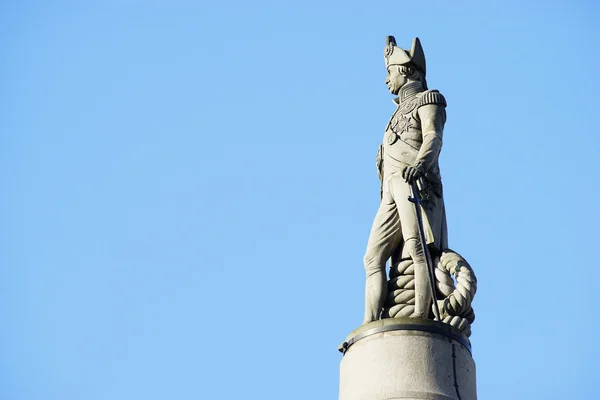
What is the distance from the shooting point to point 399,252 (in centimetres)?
1470

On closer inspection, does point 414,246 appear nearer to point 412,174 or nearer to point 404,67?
point 412,174

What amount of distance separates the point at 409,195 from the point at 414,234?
1.73ft

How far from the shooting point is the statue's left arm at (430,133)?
14.6 m

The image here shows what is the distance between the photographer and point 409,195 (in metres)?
14.5

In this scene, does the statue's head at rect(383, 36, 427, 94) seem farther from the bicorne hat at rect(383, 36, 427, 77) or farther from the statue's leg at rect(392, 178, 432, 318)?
the statue's leg at rect(392, 178, 432, 318)

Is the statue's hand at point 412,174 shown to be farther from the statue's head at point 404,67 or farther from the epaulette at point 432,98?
→ the statue's head at point 404,67

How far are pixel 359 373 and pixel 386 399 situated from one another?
65 centimetres

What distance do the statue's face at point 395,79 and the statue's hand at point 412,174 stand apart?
80.1 inches

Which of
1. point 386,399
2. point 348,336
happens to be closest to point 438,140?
point 348,336

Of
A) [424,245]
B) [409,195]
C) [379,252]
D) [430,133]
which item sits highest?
[430,133]

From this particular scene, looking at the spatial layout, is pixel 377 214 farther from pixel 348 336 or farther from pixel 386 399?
pixel 386 399

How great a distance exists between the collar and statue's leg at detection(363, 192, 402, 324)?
5.38 ft

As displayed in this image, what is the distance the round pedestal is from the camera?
41.7ft

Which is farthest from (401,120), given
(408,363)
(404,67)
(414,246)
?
(408,363)
